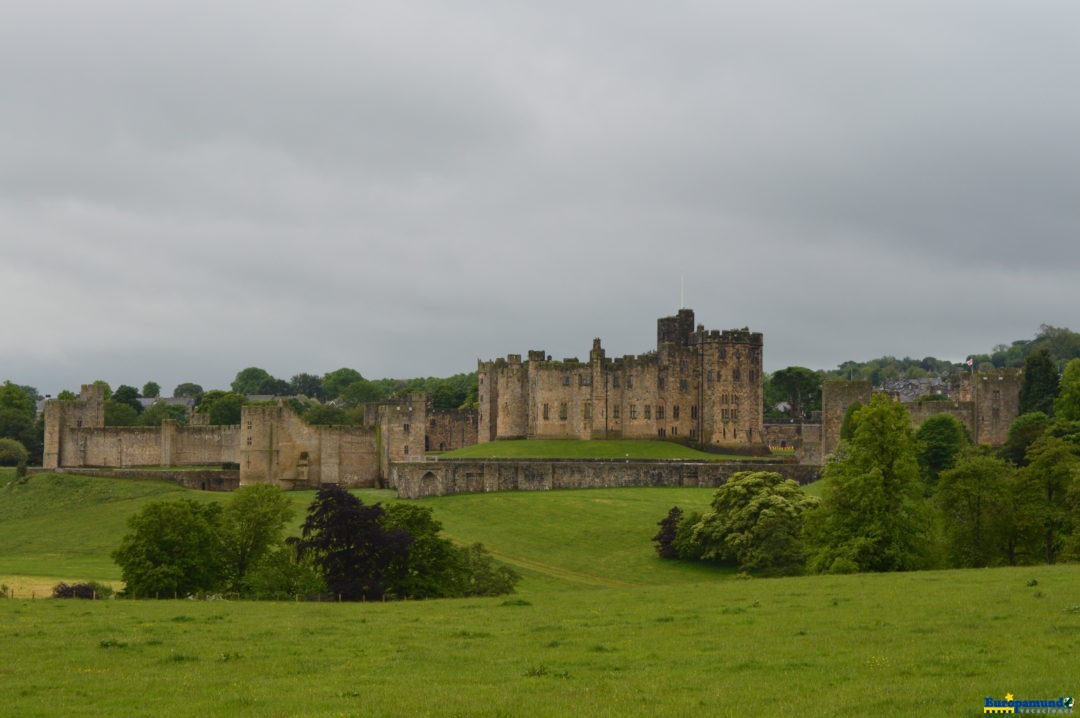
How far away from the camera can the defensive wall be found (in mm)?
78688

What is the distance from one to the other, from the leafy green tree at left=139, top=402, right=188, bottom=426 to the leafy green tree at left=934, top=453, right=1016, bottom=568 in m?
85.9

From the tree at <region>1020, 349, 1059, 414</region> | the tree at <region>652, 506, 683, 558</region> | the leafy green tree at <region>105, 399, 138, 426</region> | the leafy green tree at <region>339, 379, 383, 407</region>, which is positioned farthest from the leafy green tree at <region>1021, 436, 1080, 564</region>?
the leafy green tree at <region>339, 379, 383, 407</region>

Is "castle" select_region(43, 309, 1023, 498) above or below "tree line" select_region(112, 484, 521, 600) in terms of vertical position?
above

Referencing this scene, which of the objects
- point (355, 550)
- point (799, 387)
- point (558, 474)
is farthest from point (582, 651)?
point (799, 387)

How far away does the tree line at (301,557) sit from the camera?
38.2m

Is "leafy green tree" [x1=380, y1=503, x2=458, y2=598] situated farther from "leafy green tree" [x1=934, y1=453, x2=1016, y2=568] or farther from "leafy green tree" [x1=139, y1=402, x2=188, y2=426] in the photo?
"leafy green tree" [x1=139, y1=402, x2=188, y2=426]

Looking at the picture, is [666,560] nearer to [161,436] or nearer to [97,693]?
[97,693]

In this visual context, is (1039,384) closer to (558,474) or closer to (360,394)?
(558,474)

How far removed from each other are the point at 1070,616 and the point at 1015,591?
4.75 metres

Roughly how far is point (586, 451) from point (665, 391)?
9.92 metres

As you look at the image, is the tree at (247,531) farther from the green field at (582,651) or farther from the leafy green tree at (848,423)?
the leafy green tree at (848,423)

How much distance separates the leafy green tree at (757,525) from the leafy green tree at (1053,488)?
12169 mm

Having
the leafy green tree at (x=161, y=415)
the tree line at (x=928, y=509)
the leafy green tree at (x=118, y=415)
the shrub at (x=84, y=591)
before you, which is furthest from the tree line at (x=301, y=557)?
the leafy green tree at (x=118, y=415)

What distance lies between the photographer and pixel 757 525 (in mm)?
57406
